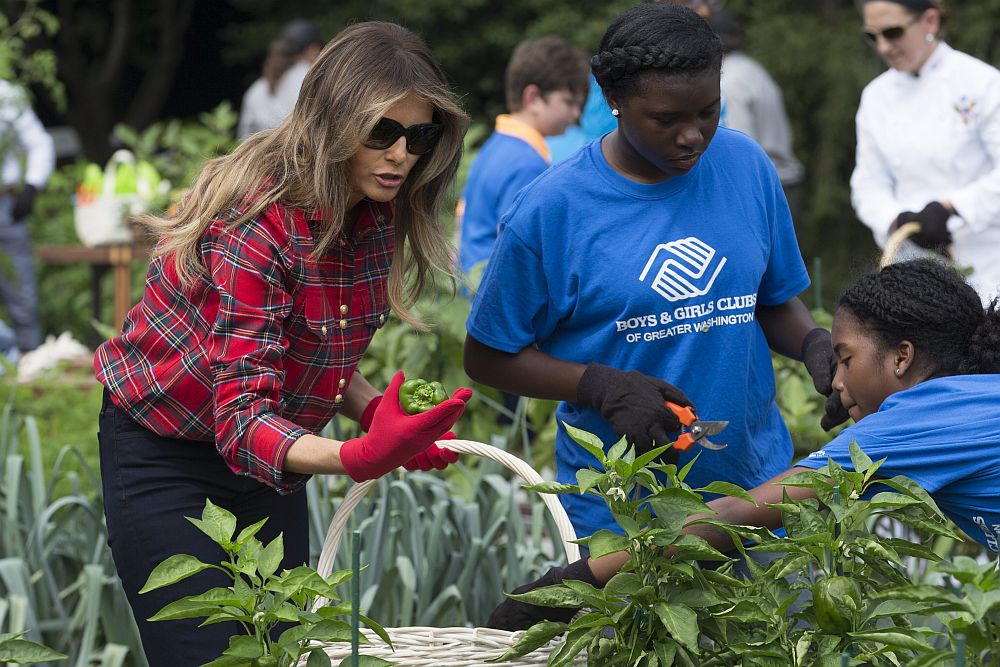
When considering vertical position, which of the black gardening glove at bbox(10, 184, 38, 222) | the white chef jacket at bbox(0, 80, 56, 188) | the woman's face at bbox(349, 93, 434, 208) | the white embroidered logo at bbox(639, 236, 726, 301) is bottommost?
the black gardening glove at bbox(10, 184, 38, 222)

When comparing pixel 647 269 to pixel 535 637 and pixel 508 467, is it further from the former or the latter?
pixel 535 637

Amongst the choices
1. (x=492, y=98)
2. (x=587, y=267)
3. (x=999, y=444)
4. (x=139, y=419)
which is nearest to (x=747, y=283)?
(x=587, y=267)

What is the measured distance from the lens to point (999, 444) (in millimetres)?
1798

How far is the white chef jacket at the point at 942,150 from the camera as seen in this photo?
3836mm

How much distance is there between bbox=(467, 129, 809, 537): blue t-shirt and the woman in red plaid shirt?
7.1 inches

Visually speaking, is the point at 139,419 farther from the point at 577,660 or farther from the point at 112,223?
the point at 112,223

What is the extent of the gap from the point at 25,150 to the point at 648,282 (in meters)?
5.19

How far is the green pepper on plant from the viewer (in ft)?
6.17

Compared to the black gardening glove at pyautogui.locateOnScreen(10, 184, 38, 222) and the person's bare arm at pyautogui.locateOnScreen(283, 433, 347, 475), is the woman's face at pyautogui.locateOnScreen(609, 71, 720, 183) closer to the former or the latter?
the person's bare arm at pyautogui.locateOnScreen(283, 433, 347, 475)

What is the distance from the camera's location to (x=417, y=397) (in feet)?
6.23

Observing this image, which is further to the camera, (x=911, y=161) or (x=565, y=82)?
(x=565, y=82)

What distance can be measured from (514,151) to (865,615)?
9.79 ft

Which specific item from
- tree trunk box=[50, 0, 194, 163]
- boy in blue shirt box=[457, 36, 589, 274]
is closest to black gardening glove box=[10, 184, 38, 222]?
boy in blue shirt box=[457, 36, 589, 274]

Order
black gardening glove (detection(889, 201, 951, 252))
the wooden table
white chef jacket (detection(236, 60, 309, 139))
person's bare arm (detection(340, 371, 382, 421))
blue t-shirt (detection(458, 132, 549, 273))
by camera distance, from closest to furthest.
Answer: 1. person's bare arm (detection(340, 371, 382, 421))
2. black gardening glove (detection(889, 201, 951, 252))
3. blue t-shirt (detection(458, 132, 549, 273))
4. the wooden table
5. white chef jacket (detection(236, 60, 309, 139))
